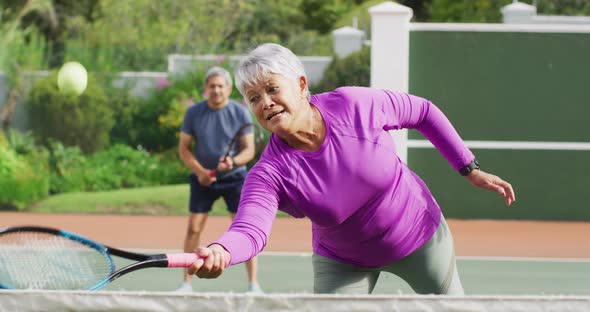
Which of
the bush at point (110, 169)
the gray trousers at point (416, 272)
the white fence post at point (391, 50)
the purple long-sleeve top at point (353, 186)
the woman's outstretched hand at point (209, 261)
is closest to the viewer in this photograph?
the woman's outstretched hand at point (209, 261)

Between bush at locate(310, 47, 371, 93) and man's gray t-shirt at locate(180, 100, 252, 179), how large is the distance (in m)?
8.35

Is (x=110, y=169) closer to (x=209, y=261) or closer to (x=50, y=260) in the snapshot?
(x=50, y=260)

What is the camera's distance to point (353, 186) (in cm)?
356

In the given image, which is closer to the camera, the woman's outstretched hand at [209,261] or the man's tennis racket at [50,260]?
the woman's outstretched hand at [209,261]

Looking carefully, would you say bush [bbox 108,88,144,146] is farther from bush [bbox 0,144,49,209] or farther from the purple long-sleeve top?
the purple long-sleeve top

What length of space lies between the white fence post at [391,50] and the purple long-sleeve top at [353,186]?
7801 millimetres

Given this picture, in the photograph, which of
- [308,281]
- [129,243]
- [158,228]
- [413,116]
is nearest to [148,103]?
[158,228]

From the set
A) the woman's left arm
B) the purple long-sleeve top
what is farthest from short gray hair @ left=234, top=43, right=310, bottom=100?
the woman's left arm

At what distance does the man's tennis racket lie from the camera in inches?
145

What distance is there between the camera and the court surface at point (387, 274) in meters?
7.66

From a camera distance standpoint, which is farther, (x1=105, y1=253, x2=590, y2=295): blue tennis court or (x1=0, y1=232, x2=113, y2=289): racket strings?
(x1=105, y1=253, x2=590, y2=295): blue tennis court

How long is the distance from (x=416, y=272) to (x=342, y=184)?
520 mm

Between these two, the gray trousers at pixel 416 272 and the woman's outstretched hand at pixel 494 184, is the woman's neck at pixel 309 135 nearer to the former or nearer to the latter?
the gray trousers at pixel 416 272

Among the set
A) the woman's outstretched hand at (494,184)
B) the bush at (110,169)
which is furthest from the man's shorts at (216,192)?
the bush at (110,169)
